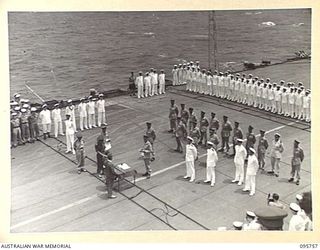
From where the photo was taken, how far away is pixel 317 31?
5.27 meters

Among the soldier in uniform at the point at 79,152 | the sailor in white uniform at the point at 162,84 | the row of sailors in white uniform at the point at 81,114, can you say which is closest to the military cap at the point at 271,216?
the soldier in uniform at the point at 79,152

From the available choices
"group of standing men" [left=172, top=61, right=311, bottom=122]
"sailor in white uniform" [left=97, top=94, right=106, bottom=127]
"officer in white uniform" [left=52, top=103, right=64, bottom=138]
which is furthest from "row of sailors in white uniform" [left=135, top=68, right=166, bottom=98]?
"officer in white uniform" [left=52, top=103, right=64, bottom=138]

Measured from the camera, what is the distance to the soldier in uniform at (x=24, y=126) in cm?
820

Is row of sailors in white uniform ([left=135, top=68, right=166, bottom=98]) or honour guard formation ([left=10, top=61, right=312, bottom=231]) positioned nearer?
honour guard formation ([left=10, top=61, right=312, bottom=231])

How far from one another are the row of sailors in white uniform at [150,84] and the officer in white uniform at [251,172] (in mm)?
5622

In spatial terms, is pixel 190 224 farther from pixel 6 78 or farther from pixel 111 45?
pixel 111 45

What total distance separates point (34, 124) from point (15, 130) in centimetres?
46

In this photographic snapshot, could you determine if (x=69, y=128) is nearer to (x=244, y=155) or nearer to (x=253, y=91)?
(x=244, y=155)

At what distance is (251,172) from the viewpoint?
6.21 m

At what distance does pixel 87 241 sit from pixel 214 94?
276 inches

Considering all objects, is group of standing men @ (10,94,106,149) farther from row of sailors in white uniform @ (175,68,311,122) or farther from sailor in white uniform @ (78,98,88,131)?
row of sailors in white uniform @ (175,68,311,122)

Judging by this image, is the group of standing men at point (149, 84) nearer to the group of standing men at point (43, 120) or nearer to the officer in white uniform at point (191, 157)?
the group of standing men at point (43, 120)

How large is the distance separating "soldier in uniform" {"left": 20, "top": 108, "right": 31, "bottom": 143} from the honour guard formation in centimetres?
2

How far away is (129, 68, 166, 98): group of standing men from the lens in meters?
11.4
